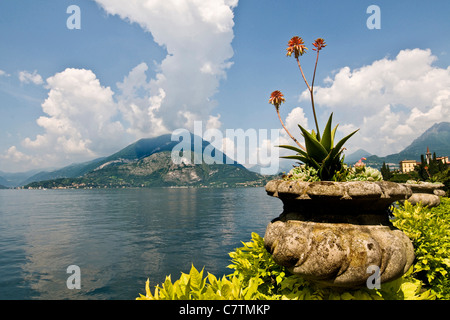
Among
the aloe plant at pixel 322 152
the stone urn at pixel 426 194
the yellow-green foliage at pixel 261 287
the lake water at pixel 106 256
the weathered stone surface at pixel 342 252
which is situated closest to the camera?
the yellow-green foliage at pixel 261 287

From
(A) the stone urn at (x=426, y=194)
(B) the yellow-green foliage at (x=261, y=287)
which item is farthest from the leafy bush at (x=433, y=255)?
(A) the stone urn at (x=426, y=194)

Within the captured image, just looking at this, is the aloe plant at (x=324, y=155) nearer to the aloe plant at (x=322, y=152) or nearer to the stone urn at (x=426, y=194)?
the aloe plant at (x=322, y=152)

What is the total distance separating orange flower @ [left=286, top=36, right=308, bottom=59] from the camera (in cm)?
657

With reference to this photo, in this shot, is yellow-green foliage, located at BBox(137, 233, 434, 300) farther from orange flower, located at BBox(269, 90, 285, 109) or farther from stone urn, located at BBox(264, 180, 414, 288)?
orange flower, located at BBox(269, 90, 285, 109)

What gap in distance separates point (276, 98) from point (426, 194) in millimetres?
11580

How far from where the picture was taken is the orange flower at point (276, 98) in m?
6.79

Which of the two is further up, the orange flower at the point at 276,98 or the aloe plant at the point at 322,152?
the orange flower at the point at 276,98

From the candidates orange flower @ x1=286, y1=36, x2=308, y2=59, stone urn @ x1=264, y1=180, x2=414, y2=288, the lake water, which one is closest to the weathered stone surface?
stone urn @ x1=264, y1=180, x2=414, y2=288

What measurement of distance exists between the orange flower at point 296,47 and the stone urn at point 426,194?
10.3 metres

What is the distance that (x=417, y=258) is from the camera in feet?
21.6

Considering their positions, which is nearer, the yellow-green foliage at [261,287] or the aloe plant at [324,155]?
the yellow-green foliage at [261,287]

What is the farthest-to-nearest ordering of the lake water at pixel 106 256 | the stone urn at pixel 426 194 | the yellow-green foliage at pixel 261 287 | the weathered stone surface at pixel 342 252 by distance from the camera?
1. the lake water at pixel 106 256
2. the stone urn at pixel 426 194
3. the weathered stone surface at pixel 342 252
4. the yellow-green foliage at pixel 261 287
